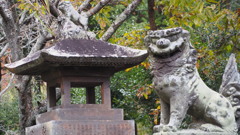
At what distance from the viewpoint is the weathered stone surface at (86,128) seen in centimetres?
730

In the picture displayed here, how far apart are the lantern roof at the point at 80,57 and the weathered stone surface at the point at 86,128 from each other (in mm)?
931

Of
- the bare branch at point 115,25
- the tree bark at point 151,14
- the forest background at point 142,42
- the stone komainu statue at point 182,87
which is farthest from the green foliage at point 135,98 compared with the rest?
the stone komainu statue at point 182,87

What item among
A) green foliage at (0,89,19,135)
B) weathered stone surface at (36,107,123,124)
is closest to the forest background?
weathered stone surface at (36,107,123,124)

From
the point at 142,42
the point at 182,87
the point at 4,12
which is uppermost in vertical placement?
the point at 4,12

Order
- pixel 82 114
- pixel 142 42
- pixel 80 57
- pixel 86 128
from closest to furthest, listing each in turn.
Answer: pixel 80 57
pixel 86 128
pixel 82 114
pixel 142 42

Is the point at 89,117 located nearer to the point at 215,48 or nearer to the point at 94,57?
the point at 94,57

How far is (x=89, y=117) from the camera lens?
768 cm

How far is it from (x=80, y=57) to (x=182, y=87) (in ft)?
5.55

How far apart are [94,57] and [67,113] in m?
0.99

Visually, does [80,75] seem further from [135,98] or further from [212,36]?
[135,98]

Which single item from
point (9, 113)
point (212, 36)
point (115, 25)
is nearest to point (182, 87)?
point (115, 25)

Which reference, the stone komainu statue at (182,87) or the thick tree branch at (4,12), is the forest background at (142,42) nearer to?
the thick tree branch at (4,12)

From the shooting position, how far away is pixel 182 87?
671 cm

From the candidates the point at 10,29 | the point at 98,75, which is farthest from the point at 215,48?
the point at 10,29
